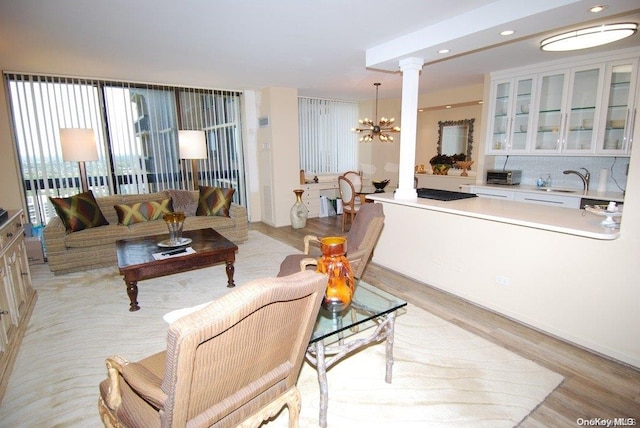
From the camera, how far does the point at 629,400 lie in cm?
190

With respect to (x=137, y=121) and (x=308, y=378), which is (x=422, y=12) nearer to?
(x=308, y=378)

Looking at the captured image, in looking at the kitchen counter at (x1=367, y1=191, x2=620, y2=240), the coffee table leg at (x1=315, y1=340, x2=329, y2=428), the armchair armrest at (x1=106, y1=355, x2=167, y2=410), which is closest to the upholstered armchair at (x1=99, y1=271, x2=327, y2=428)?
the armchair armrest at (x1=106, y1=355, x2=167, y2=410)

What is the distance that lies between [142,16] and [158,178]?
3.16 m

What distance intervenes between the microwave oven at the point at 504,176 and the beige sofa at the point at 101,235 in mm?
3975

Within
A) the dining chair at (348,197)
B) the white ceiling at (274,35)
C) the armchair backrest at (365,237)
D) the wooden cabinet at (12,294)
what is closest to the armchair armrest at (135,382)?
the wooden cabinet at (12,294)

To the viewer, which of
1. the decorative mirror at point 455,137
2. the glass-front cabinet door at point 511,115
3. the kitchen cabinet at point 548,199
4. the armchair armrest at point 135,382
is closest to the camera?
the armchair armrest at point 135,382

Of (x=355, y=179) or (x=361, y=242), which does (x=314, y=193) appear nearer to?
(x=355, y=179)

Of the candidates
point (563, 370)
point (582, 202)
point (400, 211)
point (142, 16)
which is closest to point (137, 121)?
point (142, 16)

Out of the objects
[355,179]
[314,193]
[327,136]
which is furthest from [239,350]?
[327,136]

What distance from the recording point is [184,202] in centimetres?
498

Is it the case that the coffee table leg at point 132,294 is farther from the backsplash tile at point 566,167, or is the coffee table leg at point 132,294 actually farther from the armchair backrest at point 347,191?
the backsplash tile at point 566,167

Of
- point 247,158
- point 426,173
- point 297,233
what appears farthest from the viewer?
point 426,173

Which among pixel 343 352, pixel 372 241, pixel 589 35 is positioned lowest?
pixel 343 352

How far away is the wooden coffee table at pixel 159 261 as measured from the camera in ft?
9.58
